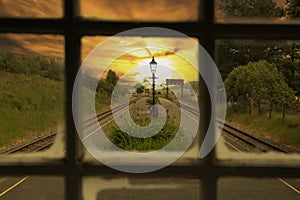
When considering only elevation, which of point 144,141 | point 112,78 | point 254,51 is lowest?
point 144,141

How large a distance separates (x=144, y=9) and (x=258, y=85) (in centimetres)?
199

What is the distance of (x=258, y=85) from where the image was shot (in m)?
2.58

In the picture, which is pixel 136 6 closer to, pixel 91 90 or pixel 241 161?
pixel 91 90

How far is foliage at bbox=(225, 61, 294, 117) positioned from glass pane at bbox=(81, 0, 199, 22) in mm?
1200

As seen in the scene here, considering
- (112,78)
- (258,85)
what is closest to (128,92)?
(112,78)

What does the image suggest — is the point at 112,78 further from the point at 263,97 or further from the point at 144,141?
the point at 263,97

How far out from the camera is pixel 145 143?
1.04 m

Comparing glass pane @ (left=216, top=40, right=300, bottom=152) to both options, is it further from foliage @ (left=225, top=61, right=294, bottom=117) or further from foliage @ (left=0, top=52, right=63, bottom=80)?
foliage @ (left=0, top=52, right=63, bottom=80)

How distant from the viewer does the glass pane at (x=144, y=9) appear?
2.55 feet

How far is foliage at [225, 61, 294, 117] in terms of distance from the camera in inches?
83.5

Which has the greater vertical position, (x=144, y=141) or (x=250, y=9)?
(x=250, y=9)

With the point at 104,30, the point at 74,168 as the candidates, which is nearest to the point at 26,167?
the point at 74,168

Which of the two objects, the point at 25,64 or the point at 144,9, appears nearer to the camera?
the point at 144,9

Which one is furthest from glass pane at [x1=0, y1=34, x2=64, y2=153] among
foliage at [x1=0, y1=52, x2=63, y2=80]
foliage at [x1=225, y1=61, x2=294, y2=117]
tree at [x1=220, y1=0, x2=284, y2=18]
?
foliage at [x1=225, y1=61, x2=294, y2=117]
